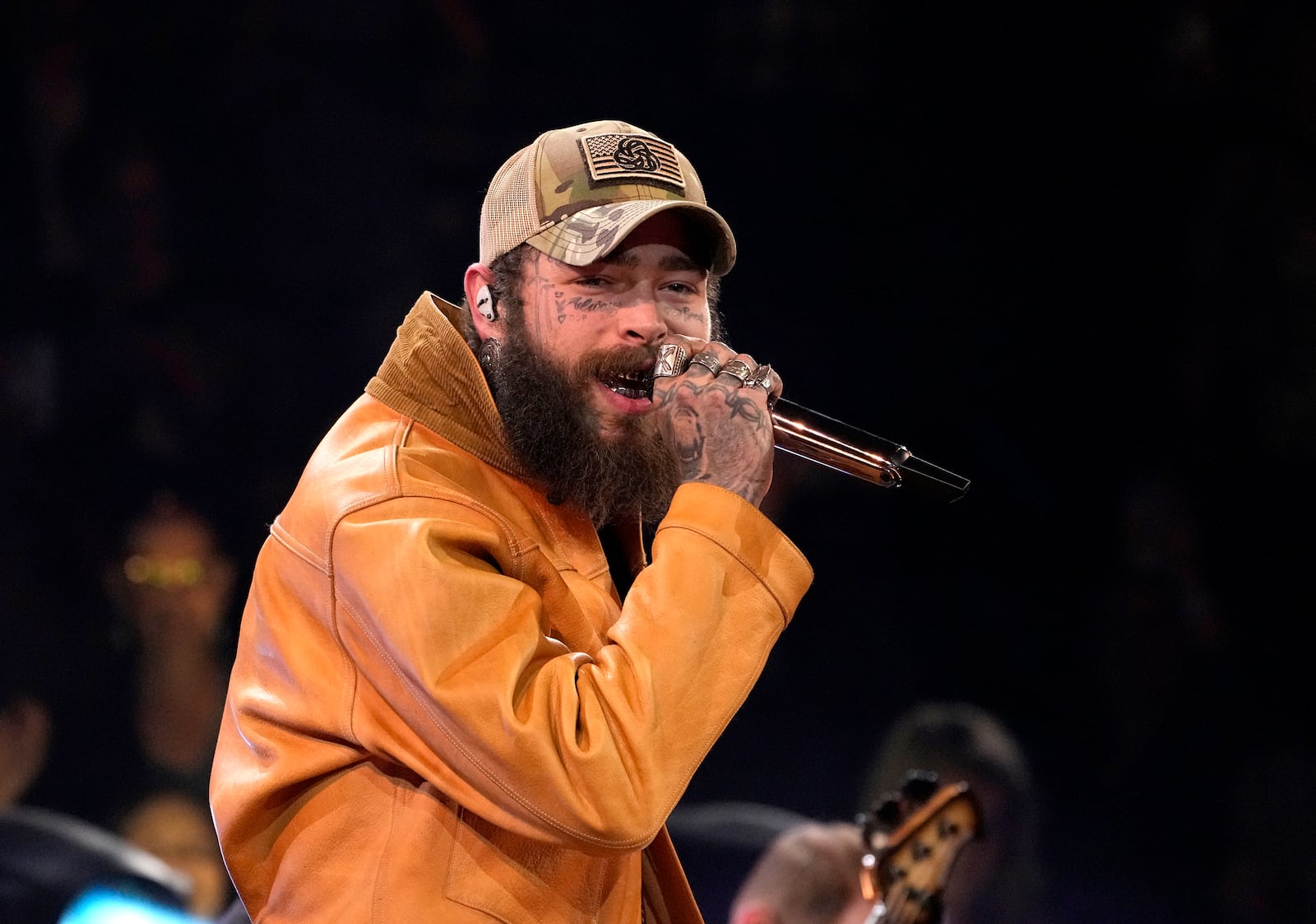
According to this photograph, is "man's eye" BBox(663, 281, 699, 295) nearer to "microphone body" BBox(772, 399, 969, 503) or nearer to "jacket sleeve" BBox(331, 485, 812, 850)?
"microphone body" BBox(772, 399, 969, 503)

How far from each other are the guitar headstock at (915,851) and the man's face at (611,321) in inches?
53.6

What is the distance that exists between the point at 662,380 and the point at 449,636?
0.43 meters

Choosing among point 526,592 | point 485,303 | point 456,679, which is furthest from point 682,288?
point 456,679

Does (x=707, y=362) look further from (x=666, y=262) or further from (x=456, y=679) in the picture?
(x=456, y=679)

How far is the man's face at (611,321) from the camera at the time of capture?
67.6 inches

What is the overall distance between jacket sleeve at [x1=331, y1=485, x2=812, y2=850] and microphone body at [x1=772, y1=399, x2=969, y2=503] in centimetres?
20

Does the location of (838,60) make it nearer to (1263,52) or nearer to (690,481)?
(1263,52)

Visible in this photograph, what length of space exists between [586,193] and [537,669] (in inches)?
24.4

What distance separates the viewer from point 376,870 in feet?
4.86

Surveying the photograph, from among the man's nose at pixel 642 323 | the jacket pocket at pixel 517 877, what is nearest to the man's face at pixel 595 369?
the man's nose at pixel 642 323

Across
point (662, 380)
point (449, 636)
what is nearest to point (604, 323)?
point (662, 380)

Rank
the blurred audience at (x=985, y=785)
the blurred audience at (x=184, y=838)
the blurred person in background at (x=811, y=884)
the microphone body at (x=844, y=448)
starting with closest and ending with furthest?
the microphone body at (x=844, y=448), the blurred person in background at (x=811, y=884), the blurred audience at (x=985, y=785), the blurred audience at (x=184, y=838)

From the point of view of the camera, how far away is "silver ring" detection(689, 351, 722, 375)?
1.66m

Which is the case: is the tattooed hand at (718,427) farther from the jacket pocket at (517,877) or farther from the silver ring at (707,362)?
the jacket pocket at (517,877)
